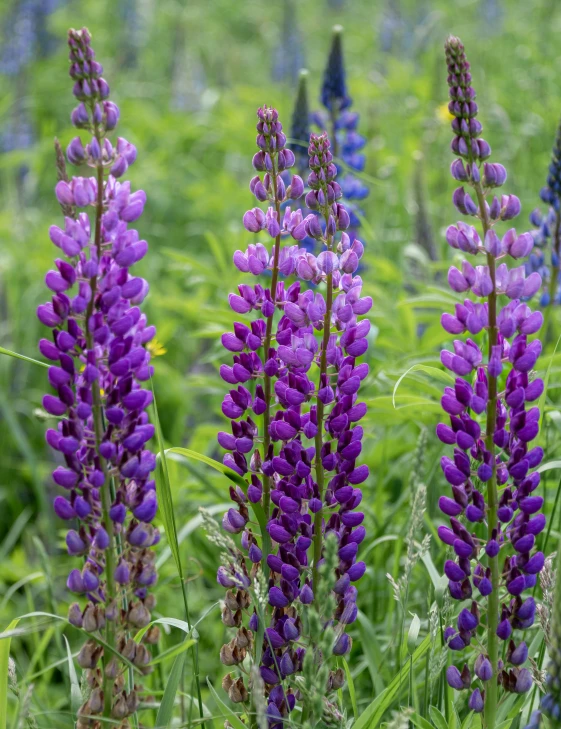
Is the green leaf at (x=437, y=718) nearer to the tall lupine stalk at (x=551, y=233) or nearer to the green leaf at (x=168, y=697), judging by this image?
the green leaf at (x=168, y=697)

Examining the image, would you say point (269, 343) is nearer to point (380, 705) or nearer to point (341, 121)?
point (380, 705)

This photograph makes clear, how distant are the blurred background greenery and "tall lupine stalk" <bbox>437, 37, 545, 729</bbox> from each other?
1.12 feet

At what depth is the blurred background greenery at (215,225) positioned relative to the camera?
2.87 m

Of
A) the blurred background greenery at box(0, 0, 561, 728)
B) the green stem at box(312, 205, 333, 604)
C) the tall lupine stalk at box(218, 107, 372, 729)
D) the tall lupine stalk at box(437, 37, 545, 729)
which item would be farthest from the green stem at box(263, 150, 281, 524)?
the blurred background greenery at box(0, 0, 561, 728)

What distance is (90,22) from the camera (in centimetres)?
1255

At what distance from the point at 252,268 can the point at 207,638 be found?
191cm

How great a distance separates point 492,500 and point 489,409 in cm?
17

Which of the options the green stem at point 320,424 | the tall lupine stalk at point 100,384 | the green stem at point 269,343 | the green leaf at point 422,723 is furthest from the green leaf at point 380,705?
the tall lupine stalk at point 100,384

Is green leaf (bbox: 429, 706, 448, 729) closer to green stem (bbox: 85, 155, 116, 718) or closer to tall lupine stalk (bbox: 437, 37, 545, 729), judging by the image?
tall lupine stalk (bbox: 437, 37, 545, 729)

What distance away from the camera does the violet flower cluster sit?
3.06m

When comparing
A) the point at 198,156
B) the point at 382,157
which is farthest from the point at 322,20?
the point at 382,157

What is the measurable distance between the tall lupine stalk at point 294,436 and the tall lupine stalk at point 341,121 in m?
1.74

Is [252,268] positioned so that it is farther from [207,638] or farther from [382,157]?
[382,157]

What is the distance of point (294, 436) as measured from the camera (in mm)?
1745
